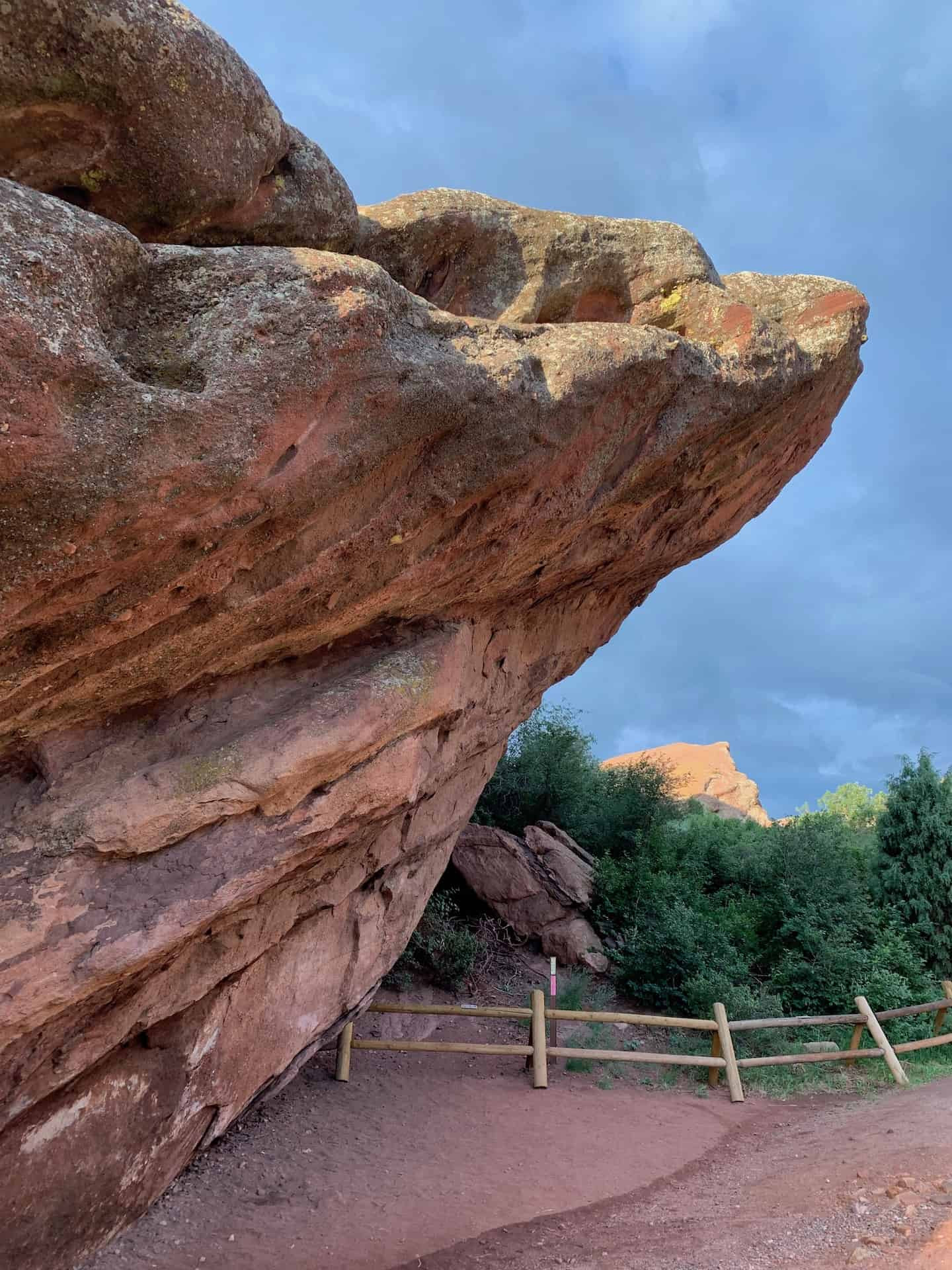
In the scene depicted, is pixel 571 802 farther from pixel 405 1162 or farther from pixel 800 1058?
pixel 405 1162

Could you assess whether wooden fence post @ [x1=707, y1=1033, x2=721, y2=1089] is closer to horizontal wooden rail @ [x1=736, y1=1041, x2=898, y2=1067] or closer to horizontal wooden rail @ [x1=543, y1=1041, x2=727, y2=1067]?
horizontal wooden rail @ [x1=543, y1=1041, x2=727, y2=1067]

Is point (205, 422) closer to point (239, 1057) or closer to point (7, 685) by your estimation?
point (7, 685)

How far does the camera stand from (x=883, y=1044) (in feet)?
33.7

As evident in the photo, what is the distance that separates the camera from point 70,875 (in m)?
4.98

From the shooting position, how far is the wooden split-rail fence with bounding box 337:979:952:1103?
29.8 ft

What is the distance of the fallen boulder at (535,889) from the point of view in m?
13.4

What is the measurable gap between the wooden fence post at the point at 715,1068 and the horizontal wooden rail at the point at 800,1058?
0.25m

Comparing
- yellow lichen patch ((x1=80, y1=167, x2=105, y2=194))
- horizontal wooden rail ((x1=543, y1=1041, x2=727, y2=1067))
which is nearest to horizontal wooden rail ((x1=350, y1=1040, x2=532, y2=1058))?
horizontal wooden rail ((x1=543, y1=1041, x2=727, y2=1067))

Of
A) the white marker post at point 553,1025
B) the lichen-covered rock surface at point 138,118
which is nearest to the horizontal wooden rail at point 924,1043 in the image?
the white marker post at point 553,1025

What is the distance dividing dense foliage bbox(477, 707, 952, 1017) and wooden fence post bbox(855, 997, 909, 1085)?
1.16 meters

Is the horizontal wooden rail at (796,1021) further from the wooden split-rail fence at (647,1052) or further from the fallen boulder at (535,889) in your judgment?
the fallen boulder at (535,889)

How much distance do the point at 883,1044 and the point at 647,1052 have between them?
287cm

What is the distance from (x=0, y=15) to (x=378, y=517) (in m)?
3.06

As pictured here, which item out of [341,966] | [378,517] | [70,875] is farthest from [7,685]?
[341,966]
